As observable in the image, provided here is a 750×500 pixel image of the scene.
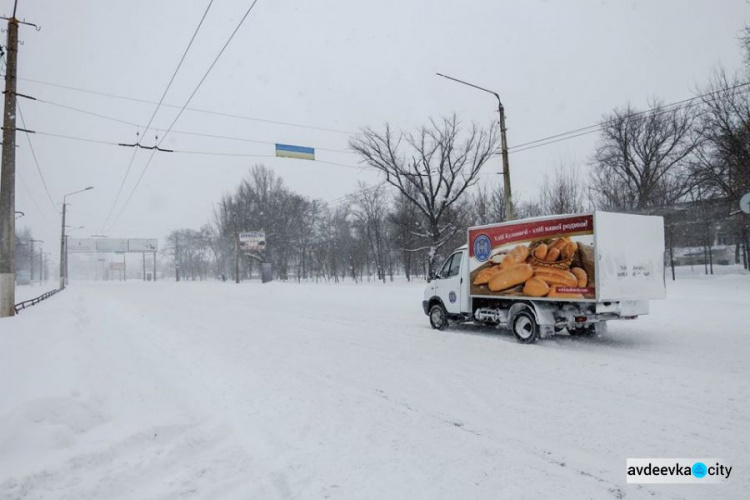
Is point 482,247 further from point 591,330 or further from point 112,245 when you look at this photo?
point 112,245

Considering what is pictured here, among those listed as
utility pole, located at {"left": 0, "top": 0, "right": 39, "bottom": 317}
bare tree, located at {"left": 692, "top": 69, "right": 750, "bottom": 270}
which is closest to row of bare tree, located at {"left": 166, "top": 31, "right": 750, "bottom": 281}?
bare tree, located at {"left": 692, "top": 69, "right": 750, "bottom": 270}

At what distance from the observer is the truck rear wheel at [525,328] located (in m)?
10.3

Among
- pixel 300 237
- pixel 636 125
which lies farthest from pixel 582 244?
pixel 300 237

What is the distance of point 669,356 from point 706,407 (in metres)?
3.40

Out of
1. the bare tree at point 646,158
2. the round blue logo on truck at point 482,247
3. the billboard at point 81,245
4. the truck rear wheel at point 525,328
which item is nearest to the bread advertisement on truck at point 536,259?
the round blue logo on truck at point 482,247

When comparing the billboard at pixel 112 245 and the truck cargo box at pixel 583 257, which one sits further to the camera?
the billboard at pixel 112 245

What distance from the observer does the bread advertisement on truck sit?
945cm

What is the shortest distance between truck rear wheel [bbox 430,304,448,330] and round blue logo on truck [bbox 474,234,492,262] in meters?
2.06

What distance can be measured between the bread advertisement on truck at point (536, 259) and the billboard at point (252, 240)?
149 feet

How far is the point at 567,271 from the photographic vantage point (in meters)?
9.73

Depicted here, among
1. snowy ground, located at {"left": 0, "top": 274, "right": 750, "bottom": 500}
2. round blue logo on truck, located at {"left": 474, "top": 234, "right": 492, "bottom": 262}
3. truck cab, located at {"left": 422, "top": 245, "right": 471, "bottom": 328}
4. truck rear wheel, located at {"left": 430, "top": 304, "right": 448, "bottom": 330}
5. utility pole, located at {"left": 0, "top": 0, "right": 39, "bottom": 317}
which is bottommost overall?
snowy ground, located at {"left": 0, "top": 274, "right": 750, "bottom": 500}

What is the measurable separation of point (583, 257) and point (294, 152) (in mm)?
10640

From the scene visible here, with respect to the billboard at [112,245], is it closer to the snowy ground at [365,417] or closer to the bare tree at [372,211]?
the bare tree at [372,211]

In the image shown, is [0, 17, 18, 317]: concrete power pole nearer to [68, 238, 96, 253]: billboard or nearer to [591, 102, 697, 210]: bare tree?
[591, 102, 697, 210]: bare tree
